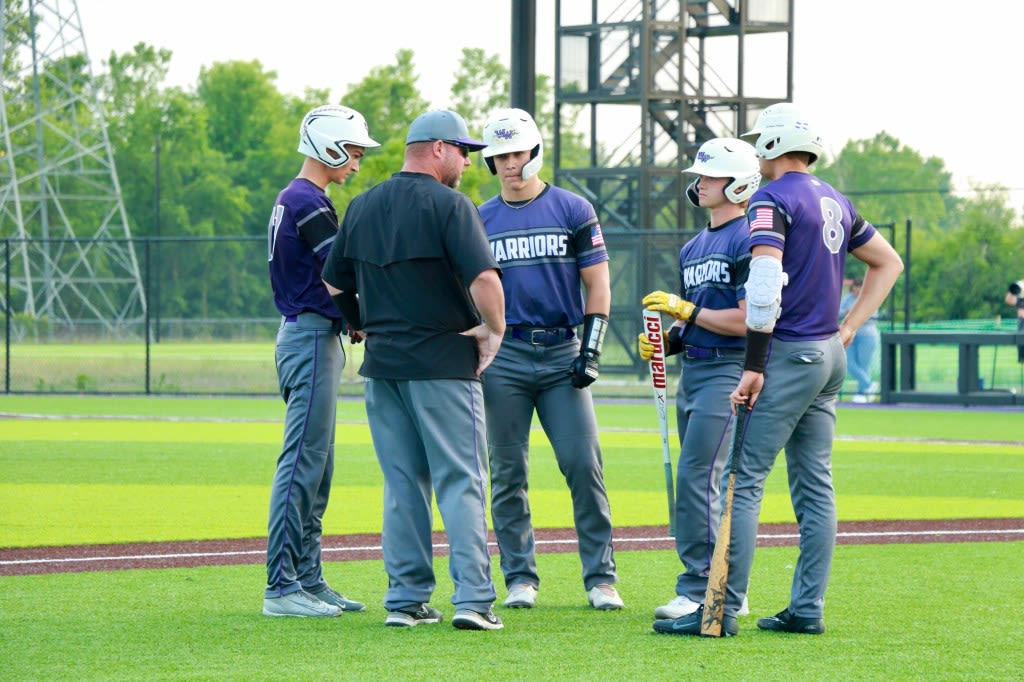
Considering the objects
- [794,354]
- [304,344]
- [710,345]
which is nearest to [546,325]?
[710,345]

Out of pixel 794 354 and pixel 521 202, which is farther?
pixel 521 202

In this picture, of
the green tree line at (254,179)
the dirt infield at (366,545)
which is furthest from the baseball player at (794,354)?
the green tree line at (254,179)

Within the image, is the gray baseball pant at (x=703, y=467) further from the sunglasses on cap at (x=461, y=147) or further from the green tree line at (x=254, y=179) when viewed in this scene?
the green tree line at (x=254, y=179)

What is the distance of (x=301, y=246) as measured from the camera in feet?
24.2

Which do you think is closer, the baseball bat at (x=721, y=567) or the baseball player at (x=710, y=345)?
the baseball bat at (x=721, y=567)

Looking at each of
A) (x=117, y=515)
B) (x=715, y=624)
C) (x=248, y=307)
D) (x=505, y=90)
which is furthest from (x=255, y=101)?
(x=715, y=624)

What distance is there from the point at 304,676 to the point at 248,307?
49.0 metres

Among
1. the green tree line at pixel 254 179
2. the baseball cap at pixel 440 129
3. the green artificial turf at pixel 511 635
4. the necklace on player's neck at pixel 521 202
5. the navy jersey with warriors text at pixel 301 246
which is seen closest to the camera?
the green artificial turf at pixel 511 635

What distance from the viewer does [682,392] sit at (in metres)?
7.43

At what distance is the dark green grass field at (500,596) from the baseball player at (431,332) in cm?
30

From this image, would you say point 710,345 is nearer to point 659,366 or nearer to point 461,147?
point 659,366

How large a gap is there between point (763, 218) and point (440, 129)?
154 cm

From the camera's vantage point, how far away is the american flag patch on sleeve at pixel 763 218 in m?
6.54

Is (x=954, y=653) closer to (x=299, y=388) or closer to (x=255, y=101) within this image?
(x=299, y=388)
